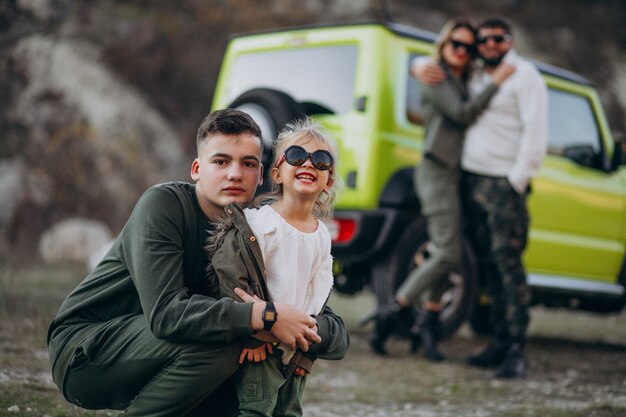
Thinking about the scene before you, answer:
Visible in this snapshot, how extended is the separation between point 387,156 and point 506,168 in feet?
2.84

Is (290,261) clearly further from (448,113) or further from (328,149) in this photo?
(448,113)

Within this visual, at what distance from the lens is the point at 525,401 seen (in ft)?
15.7

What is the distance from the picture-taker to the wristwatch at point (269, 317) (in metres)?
2.64

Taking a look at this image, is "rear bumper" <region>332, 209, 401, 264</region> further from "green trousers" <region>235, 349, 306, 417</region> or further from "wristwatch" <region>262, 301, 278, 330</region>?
"wristwatch" <region>262, 301, 278, 330</region>

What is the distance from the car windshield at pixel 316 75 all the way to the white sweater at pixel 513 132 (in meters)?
0.96

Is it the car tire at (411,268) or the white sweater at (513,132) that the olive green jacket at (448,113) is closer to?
the white sweater at (513,132)

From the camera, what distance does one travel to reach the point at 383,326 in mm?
6020

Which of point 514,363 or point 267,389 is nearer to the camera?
point 267,389

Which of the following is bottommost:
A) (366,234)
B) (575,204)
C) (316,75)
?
(366,234)

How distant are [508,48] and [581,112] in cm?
192

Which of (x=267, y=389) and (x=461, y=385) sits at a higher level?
(x=267, y=389)

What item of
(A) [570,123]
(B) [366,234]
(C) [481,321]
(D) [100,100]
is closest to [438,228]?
(B) [366,234]

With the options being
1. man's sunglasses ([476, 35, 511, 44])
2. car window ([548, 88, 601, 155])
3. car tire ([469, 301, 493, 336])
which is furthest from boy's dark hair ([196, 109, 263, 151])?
car tire ([469, 301, 493, 336])

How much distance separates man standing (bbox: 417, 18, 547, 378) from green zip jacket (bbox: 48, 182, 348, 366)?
284cm
